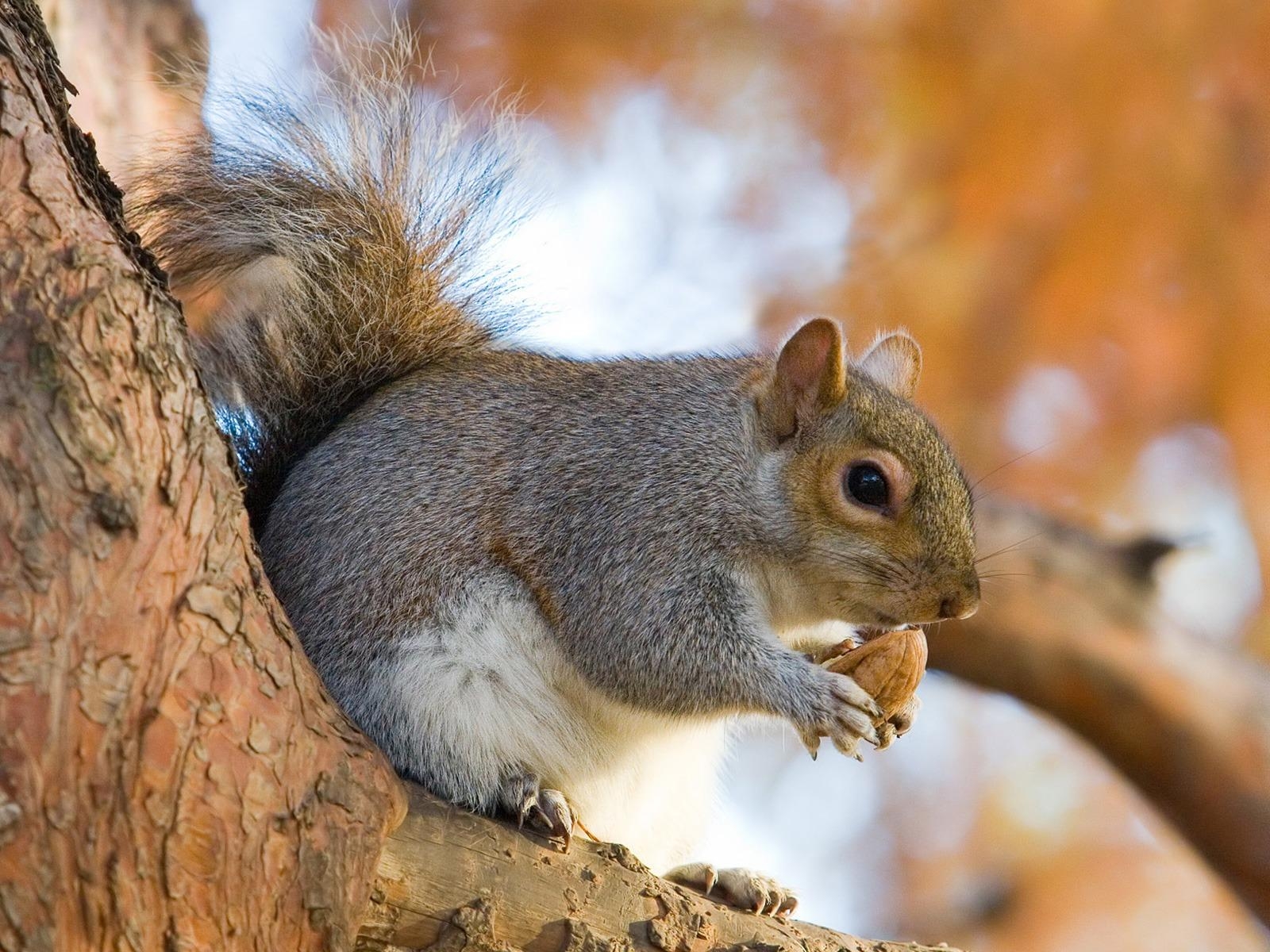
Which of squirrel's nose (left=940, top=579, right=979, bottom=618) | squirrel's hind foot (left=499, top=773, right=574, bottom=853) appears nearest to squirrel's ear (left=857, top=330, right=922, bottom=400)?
squirrel's nose (left=940, top=579, right=979, bottom=618)

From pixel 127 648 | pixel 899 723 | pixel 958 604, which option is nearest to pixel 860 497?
pixel 958 604

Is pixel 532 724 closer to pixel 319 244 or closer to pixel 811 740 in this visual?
pixel 811 740

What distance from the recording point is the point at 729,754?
2.76 m

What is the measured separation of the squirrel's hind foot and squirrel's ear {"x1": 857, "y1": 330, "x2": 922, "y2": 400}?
1.14 meters

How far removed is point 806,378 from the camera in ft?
7.94

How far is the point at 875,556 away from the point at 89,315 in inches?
52.1

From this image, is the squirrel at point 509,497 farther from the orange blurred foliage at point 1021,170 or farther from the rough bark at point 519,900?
the orange blurred foliage at point 1021,170

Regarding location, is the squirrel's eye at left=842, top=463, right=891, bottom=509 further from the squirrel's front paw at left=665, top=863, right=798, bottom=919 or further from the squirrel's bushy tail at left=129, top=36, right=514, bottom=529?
the squirrel's bushy tail at left=129, top=36, right=514, bottom=529

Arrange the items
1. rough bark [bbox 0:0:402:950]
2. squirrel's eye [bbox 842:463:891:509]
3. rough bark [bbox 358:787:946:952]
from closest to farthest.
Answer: rough bark [bbox 0:0:402:950] < rough bark [bbox 358:787:946:952] < squirrel's eye [bbox 842:463:891:509]

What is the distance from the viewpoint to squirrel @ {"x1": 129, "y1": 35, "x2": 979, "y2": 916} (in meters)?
2.17

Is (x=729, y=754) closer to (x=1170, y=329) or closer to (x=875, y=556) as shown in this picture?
(x=875, y=556)

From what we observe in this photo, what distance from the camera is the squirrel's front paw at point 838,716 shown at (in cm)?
210

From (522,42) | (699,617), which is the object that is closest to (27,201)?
(699,617)

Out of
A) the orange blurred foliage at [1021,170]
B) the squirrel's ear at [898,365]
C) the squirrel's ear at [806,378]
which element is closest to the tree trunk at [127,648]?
the squirrel's ear at [806,378]
